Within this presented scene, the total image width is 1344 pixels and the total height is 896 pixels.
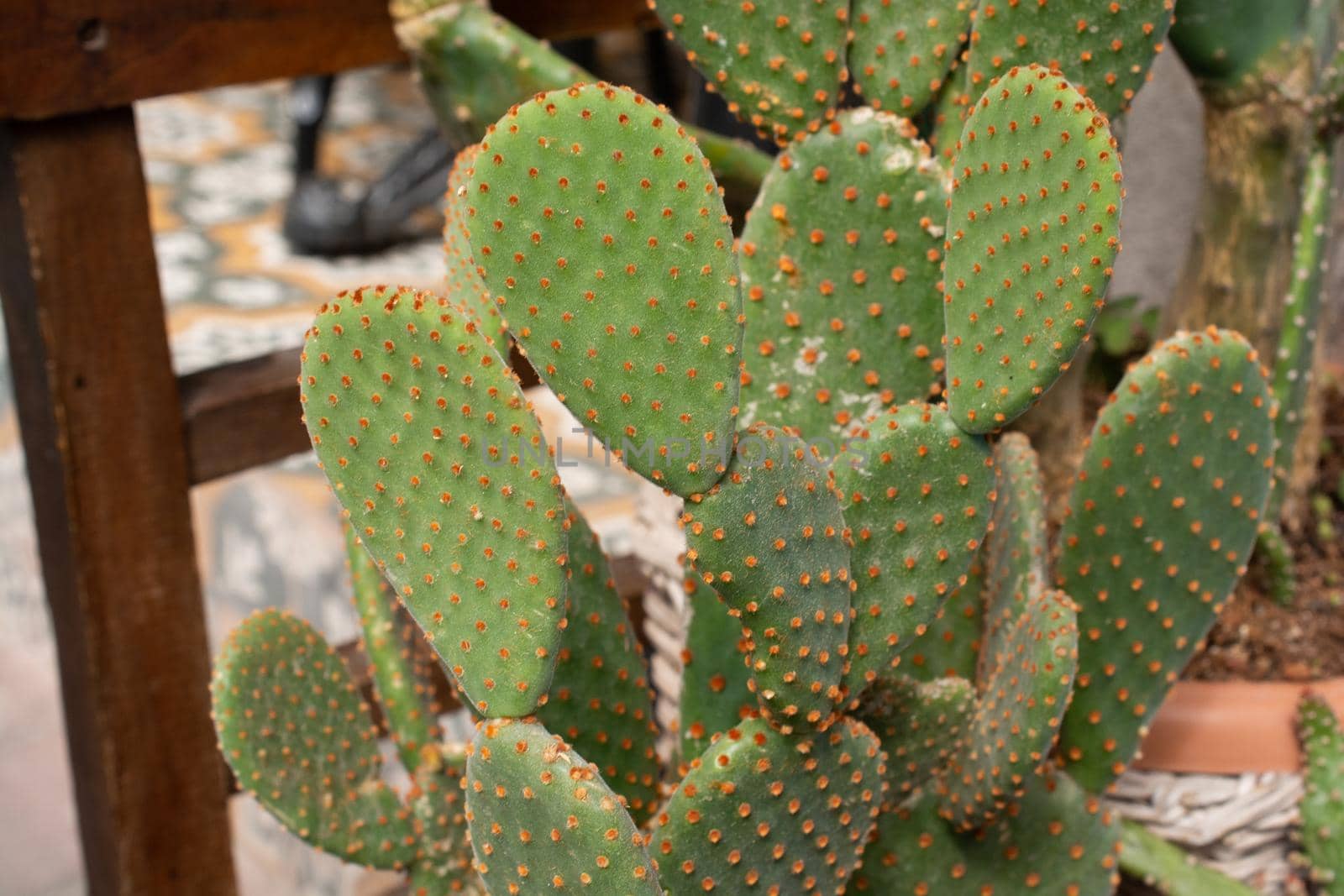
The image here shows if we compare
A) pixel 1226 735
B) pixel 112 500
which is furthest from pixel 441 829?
pixel 1226 735

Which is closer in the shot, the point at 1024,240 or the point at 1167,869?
the point at 1024,240

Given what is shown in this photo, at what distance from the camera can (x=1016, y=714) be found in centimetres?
85

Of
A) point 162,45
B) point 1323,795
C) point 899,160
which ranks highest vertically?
point 899,160

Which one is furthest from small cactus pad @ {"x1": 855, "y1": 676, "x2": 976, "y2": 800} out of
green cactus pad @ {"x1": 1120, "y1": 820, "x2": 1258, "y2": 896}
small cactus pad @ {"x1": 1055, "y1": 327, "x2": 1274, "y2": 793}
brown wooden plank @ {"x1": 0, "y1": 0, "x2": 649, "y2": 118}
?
brown wooden plank @ {"x1": 0, "y1": 0, "x2": 649, "y2": 118}

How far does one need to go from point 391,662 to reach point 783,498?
0.38 meters

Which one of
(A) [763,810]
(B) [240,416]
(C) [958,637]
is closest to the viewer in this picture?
(A) [763,810]

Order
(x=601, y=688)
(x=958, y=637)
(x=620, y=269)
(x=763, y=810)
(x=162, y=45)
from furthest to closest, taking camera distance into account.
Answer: (x=162, y=45), (x=958, y=637), (x=601, y=688), (x=763, y=810), (x=620, y=269)

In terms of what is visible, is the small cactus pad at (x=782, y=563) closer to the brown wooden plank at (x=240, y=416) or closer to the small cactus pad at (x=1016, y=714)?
the small cactus pad at (x=1016, y=714)

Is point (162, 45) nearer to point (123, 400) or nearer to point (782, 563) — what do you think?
point (123, 400)

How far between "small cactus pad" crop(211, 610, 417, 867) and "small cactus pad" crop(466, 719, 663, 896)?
9.1 inches

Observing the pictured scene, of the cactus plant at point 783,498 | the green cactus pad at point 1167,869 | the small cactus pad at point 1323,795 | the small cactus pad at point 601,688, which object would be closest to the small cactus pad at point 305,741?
the cactus plant at point 783,498

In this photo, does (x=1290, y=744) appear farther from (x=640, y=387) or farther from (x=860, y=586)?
(x=640, y=387)

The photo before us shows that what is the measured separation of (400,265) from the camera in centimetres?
318

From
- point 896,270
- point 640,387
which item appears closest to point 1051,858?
point 896,270
